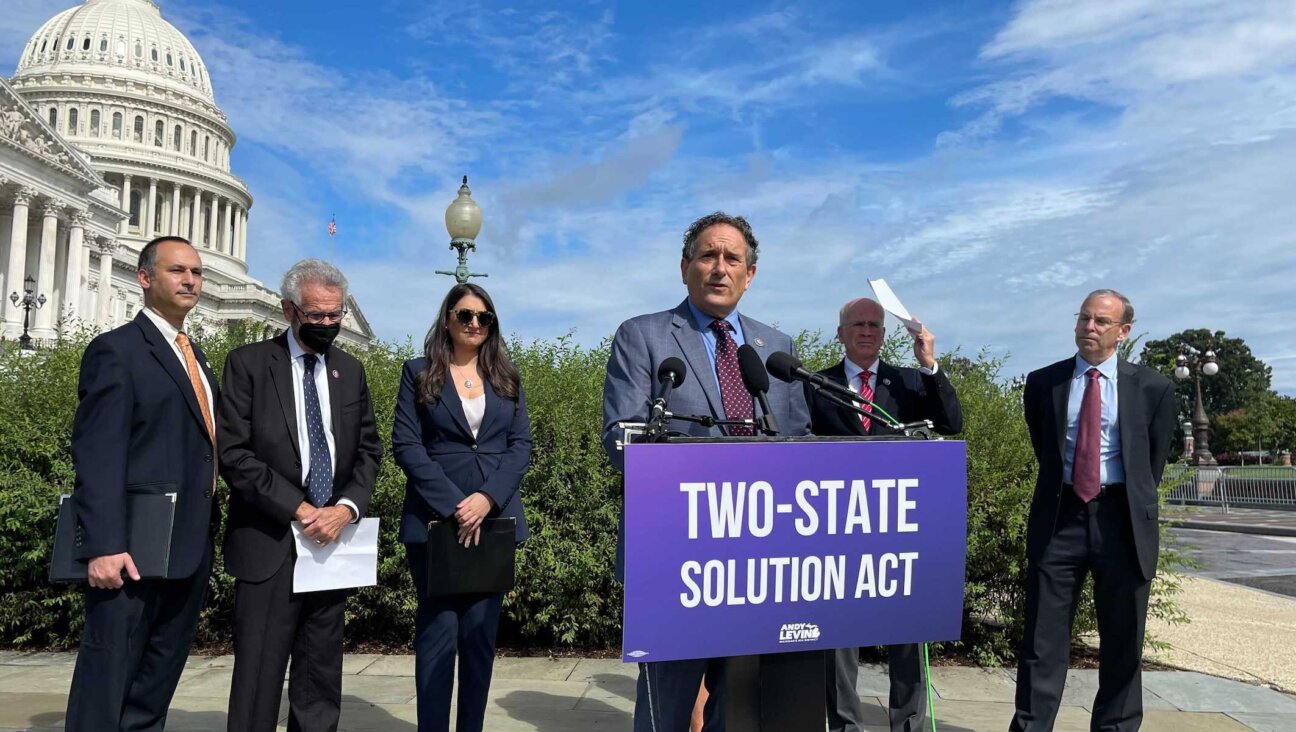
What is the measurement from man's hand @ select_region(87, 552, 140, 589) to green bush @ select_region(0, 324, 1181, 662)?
10.6ft

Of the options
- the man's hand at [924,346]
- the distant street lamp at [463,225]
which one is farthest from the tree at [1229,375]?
the man's hand at [924,346]

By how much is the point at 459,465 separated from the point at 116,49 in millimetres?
111293

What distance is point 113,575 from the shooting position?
3559 millimetres

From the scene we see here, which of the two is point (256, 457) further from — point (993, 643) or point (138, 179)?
point (138, 179)

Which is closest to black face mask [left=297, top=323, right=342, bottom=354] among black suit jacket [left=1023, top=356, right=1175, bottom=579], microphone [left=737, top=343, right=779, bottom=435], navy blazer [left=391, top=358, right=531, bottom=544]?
navy blazer [left=391, top=358, right=531, bottom=544]

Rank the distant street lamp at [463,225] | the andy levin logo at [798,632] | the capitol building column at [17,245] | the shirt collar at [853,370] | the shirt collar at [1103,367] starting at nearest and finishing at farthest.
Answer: the andy levin logo at [798,632] < the shirt collar at [1103,367] < the shirt collar at [853,370] < the distant street lamp at [463,225] < the capitol building column at [17,245]

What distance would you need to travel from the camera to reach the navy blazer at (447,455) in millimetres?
4289

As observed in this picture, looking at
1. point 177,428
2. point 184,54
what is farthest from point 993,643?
point 184,54

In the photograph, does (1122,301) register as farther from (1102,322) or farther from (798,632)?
(798,632)

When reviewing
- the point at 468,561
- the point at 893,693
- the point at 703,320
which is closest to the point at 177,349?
the point at 468,561

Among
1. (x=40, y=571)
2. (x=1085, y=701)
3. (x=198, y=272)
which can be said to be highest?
(x=198, y=272)

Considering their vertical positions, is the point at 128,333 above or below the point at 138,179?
below

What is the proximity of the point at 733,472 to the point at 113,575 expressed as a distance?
258cm

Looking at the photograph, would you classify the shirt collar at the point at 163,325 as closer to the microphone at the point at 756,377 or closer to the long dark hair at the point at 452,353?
the long dark hair at the point at 452,353
